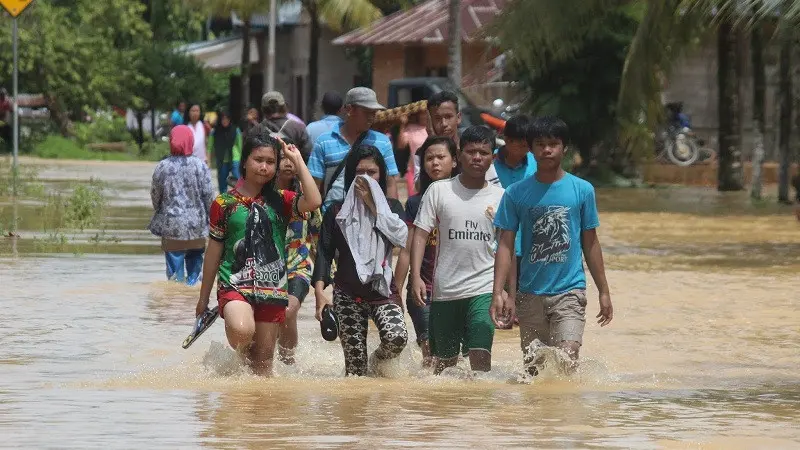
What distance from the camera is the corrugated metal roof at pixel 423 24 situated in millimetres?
44188

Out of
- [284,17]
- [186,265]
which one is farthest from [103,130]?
[186,265]

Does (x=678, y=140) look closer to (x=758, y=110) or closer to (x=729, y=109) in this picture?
(x=729, y=109)

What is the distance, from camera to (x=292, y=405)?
930 cm

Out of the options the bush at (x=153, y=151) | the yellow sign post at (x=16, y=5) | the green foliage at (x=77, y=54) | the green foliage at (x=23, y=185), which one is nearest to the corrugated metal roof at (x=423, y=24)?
the bush at (x=153, y=151)

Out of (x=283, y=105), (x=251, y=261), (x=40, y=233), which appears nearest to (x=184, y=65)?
(x=40, y=233)

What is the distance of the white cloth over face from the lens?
1016 centimetres

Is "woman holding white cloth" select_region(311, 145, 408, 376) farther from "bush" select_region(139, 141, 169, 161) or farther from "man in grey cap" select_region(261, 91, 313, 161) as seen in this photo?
"bush" select_region(139, 141, 169, 161)

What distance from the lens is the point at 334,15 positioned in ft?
157

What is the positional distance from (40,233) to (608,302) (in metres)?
13.1

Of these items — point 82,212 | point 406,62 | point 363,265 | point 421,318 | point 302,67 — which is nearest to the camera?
point 363,265

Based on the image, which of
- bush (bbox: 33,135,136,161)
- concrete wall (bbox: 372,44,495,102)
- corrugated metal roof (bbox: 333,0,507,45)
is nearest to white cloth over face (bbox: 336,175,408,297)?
corrugated metal roof (bbox: 333,0,507,45)

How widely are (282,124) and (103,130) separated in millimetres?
41193

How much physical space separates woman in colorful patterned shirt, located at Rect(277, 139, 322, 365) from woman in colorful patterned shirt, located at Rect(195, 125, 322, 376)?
65cm

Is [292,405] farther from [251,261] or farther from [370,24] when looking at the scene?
[370,24]
